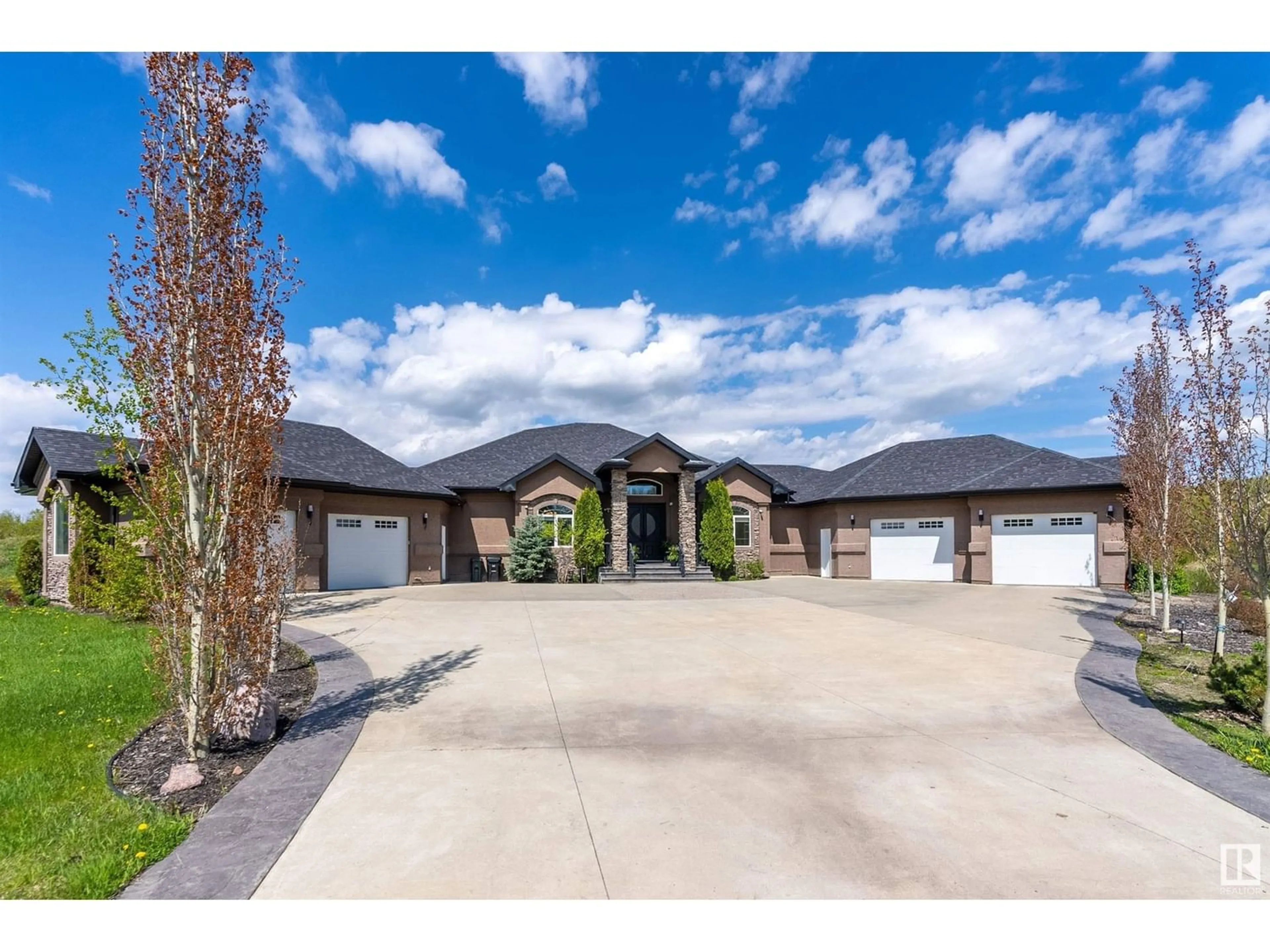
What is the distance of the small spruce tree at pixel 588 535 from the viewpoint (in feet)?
70.5

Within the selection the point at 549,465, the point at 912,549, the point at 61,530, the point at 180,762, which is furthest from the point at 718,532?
the point at 61,530

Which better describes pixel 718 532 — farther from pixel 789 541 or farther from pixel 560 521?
pixel 560 521

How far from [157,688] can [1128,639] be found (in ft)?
46.3

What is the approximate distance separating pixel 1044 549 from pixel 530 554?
55.1 ft

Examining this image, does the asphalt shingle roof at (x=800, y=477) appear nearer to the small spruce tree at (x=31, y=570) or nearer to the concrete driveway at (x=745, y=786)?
the concrete driveway at (x=745, y=786)

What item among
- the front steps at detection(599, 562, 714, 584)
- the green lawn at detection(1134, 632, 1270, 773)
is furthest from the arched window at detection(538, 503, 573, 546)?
the green lawn at detection(1134, 632, 1270, 773)

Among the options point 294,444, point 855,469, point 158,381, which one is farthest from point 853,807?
point 855,469

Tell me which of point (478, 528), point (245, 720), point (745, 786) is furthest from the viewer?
point (478, 528)

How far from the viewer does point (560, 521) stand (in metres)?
22.6

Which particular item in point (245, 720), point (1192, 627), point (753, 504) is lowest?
point (1192, 627)

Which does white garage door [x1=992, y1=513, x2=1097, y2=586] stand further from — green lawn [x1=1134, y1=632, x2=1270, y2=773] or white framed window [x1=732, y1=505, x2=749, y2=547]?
green lawn [x1=1134, y1=632, x2=1270, y2=773]

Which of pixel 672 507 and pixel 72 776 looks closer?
pixel 72 776

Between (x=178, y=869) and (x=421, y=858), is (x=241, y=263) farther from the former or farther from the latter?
(x=421, y=858)

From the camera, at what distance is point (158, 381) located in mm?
4969
